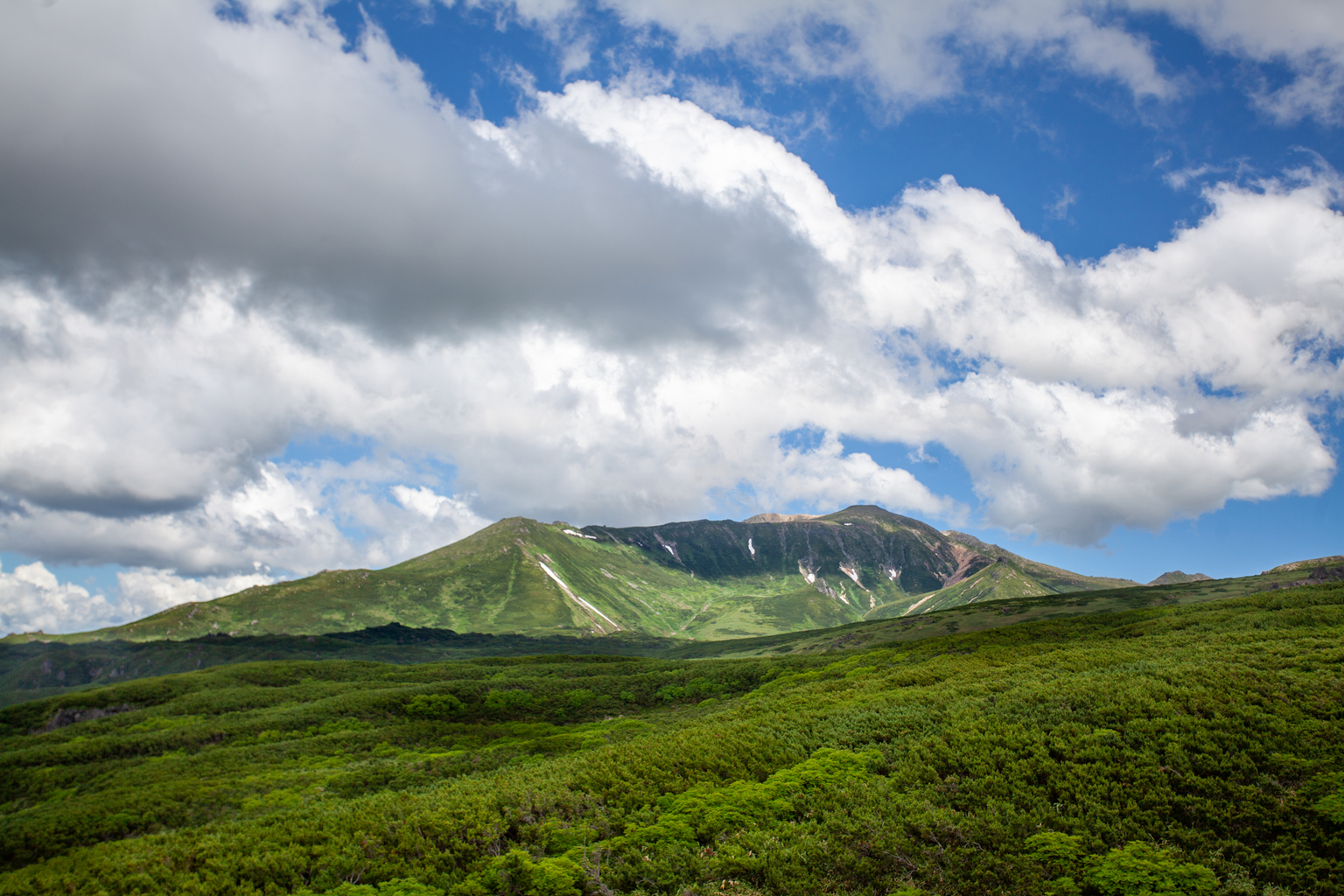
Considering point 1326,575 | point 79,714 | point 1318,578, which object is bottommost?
point 79,714

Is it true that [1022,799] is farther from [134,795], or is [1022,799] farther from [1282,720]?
[134,795]

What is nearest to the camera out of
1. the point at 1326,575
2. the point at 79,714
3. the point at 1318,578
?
the point at 79,714

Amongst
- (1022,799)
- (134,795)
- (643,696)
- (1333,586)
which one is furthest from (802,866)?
(1333,586)

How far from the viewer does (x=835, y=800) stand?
30.8 meters

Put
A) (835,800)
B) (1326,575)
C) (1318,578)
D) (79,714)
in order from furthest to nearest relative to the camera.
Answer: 1. (1318,578)
2. (1326,575)
3. (79,714)
4. (835,800)

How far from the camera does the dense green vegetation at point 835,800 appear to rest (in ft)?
80.5

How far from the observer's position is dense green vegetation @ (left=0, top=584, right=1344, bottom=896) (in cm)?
2453

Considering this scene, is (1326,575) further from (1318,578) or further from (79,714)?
(79,714)

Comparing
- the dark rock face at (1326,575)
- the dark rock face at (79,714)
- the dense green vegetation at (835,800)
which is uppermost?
the dark rock face at (1326,575)

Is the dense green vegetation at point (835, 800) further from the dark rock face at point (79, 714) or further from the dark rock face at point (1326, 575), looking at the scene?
the dark rock face at point (1326, 575)

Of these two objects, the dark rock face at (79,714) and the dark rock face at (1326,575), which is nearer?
the dark rock face at (79,714)

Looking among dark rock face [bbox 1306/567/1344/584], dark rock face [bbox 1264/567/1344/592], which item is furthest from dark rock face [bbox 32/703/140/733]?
dark rock face [bbox 1306/567/1344/584]

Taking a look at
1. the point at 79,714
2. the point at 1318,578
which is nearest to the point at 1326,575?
the point at 1318,578

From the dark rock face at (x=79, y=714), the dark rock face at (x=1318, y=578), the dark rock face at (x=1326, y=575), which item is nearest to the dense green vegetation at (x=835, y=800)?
the dark rock face at (x=79, y=714)
